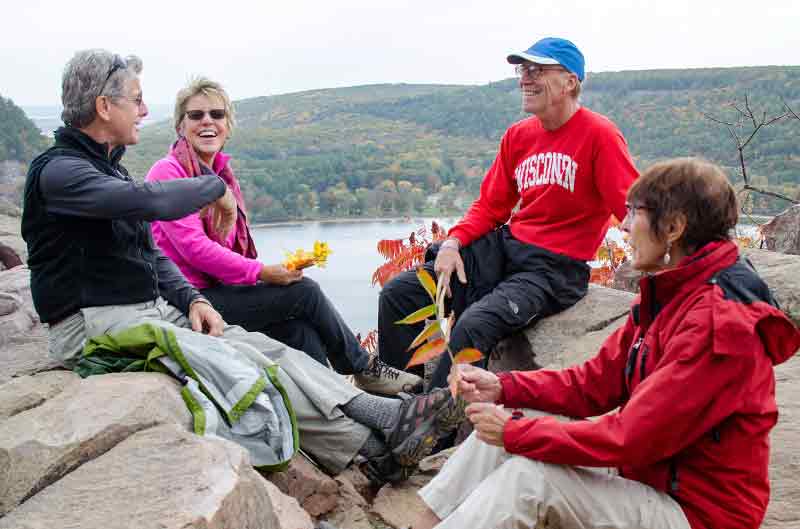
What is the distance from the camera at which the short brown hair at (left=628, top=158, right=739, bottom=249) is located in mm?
2412

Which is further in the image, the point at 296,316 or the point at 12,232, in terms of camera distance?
the point at 12,232

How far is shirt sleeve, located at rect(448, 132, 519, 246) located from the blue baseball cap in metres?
0.64

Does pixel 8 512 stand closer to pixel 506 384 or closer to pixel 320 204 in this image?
pixel 506 384

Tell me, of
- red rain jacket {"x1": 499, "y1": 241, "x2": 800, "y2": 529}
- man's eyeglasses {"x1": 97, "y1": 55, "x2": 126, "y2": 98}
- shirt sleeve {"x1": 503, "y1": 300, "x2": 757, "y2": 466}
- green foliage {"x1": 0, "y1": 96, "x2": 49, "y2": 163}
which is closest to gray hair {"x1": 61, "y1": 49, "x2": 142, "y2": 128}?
man's eyeglasses {"x1": 97, "y1": 55, "x2": 126, "y2": 98}

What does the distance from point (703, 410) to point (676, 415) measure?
0.09m

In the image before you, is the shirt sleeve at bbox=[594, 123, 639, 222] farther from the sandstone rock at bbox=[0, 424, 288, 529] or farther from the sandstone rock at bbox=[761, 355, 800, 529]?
the sandstone rock at bbox=[0, 424, 288, 529]

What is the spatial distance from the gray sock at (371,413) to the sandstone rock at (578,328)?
3.65 feet

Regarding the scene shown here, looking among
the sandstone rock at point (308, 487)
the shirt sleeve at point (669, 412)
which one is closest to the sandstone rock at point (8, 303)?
the sandstone rock at point (308, 487)

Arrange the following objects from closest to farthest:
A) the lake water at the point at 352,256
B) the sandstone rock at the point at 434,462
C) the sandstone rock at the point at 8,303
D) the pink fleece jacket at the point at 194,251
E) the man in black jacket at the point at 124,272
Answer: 1. the man in black jacket at the point at 124,272
2. the sandstone rock at the point at 434,462
3. the pink fleece jacket at the point at 194,251
4. the sandstone rock at the point at 8,303
5. the lake water at the point at 352,256

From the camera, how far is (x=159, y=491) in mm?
2348

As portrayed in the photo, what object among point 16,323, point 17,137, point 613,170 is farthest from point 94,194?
point 17,137

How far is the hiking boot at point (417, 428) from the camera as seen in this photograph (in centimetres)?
385

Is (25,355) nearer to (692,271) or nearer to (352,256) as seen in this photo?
(352,256)

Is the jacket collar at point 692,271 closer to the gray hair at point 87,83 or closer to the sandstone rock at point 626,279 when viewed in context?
the gray hair at point 87,83
